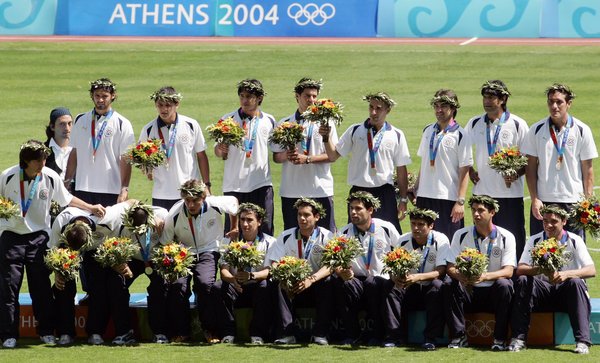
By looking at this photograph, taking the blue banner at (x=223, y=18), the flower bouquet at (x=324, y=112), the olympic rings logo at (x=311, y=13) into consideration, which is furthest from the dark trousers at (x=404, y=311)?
the olympic rings logo at (x=311, y=13)

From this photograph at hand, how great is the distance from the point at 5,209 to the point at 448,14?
17.9 metres

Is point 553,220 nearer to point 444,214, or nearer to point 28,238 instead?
point 444,214

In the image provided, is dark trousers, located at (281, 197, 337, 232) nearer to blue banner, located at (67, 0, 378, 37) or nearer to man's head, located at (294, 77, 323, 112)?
man's head, located at (294, 77, 323, 112)

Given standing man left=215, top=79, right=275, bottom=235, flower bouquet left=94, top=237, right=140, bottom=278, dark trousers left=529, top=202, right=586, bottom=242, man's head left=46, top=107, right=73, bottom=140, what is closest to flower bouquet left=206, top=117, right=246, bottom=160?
standing man left=215, top=79, right=275, bottom=235

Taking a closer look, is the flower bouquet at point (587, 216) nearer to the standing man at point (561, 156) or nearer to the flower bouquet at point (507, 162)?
the standing man at point (561, 156)

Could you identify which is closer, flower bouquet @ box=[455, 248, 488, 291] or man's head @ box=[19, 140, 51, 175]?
flower bouquet @ box=[455, 248, 488, 291]

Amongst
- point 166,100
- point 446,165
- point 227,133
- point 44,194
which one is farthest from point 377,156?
point 44,194

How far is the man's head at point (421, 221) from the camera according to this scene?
38.5 feet

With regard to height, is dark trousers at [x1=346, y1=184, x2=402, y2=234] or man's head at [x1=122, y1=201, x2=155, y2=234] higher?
dark trousers at [x1=346, y1=184, x2=402, y2=234]

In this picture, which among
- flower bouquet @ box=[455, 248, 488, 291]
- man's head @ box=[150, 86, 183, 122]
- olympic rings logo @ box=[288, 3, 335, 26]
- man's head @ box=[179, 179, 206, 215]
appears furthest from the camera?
olympic rings logo @ box=[288, 3, 335, 26]

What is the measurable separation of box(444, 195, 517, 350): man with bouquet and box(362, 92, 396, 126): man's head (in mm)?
1493

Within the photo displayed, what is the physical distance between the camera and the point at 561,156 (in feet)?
40.6

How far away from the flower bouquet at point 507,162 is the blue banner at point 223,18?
52.5ft

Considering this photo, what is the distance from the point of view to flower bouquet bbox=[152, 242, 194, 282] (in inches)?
456
